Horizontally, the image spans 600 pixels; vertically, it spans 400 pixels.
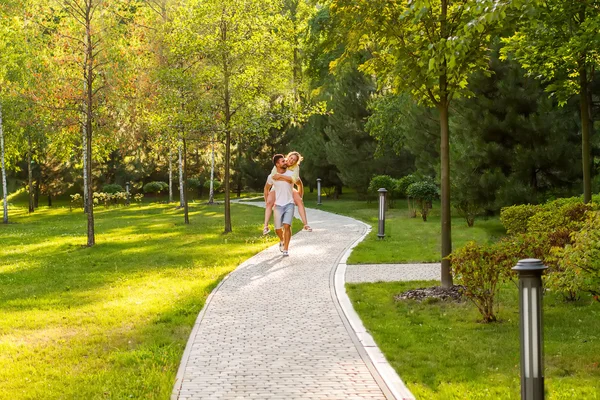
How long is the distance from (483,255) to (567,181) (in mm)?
12984

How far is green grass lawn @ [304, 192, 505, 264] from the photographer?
14836 millimetres

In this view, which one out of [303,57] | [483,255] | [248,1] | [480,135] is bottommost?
[483,255]

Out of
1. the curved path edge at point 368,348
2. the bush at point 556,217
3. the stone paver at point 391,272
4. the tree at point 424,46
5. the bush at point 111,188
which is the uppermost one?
the tree at point 424,46

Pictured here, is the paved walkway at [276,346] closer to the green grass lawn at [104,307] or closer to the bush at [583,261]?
the green grass lawn at [104,307]

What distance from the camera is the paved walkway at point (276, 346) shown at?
6.00m

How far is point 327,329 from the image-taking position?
27.3 ft

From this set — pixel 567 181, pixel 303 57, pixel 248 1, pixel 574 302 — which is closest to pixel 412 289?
pixel 574 302

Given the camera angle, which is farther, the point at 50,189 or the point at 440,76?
the point at 50,189

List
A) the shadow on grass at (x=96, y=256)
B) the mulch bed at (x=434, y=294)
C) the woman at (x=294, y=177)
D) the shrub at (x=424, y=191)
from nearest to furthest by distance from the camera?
the mulch bed at (x=434, y=294)
the shadow on grass at (x=96, y=256)
the woman at (x=294, y=177)
the shrub at (x=424, y=191)

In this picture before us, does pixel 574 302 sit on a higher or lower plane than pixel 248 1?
lower

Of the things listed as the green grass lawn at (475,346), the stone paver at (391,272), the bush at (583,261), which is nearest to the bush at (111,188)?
the stone paver at (391,272)

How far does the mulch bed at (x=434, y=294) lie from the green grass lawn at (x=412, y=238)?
3.74 m

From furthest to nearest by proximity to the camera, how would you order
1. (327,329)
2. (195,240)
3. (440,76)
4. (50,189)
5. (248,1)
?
(50,189), (248,1), (195,240), (440,76), (327,329)

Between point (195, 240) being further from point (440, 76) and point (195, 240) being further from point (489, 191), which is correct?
point (440, 76)
